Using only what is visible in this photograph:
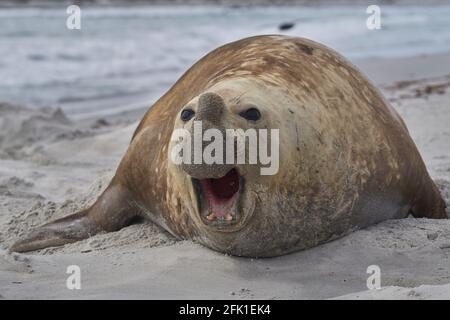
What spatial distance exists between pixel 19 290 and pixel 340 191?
57.5 inches

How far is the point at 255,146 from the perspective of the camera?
11.2 feet

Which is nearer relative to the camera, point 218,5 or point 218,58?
point 218,58

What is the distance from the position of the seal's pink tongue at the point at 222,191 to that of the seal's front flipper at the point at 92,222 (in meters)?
1.35

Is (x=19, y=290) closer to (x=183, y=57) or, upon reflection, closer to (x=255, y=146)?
(x=255, y=146)

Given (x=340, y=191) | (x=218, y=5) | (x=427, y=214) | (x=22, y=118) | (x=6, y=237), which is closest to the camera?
(x=340, y=191)

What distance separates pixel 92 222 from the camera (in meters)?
4.82

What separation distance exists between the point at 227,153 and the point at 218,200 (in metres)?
0.25

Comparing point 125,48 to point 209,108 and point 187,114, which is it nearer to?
point 187,114

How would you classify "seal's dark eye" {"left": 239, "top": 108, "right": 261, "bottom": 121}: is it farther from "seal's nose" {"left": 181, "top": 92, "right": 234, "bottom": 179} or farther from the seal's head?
"seal's nose" {"left": 181, "top": 92, "right": 234, "bottom": 179}

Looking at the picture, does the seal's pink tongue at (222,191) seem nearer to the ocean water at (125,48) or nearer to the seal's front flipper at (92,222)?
the seal's front flipper at (92,222)

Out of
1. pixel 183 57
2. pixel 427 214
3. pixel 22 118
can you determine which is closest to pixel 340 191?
pixel 427 214

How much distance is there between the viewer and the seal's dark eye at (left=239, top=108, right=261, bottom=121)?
11.6 feet

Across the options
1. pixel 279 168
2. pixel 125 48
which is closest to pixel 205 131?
pixel 279 168

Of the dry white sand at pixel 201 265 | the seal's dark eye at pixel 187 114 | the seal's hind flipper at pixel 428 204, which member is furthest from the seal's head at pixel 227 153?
the seal's hind flipper at pixel 428 204
